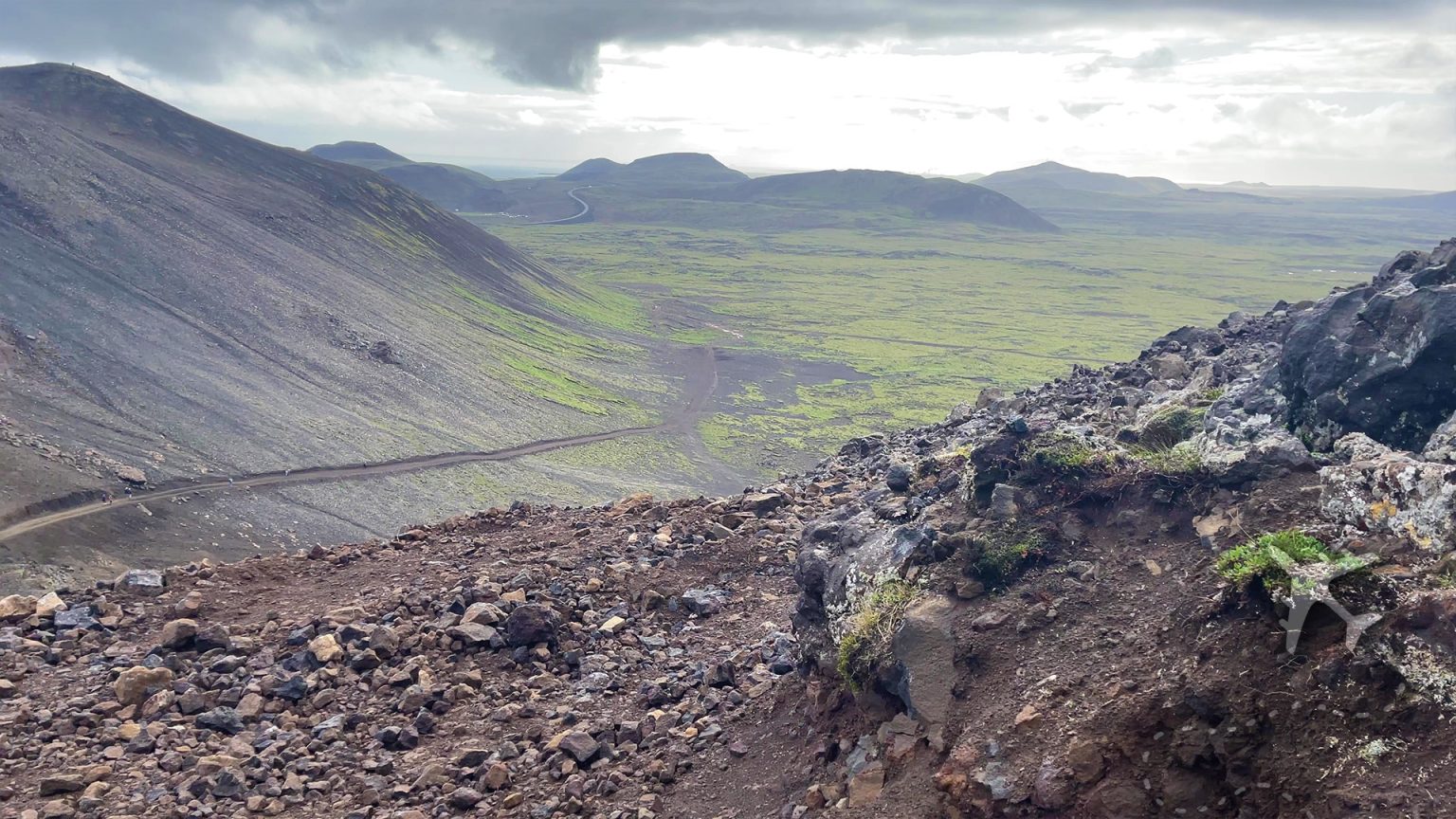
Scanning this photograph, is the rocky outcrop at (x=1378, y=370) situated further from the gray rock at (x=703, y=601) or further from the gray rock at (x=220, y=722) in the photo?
the gray rock at (x=220, y=722)

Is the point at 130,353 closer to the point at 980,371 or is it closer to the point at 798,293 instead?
the point at 980,371

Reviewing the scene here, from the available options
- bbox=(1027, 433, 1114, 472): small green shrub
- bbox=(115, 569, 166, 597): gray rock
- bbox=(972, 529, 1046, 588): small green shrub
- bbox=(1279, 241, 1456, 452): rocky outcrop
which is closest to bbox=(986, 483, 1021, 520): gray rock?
bbox=(1027, 433, 1114, 472): small green shrub

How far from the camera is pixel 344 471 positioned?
3675cm

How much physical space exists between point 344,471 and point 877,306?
91176 millimetres

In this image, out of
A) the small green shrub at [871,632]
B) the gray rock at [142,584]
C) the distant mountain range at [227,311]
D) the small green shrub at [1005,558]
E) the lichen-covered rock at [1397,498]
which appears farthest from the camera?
the distant mountain range at [227,311]

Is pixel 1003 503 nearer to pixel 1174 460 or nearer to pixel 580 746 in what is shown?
pixel 1174 460

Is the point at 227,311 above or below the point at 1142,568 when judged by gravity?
below

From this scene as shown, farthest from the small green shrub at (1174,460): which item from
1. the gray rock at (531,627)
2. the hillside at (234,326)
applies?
the hillside at (234,326)

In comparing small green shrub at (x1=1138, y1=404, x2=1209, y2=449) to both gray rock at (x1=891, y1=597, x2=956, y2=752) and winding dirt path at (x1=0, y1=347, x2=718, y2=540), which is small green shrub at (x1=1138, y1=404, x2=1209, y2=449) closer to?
gray rock at (x1=891, y1=597, x2=956, y2=752)

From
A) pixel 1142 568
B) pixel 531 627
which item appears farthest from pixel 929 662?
pixel 531 627

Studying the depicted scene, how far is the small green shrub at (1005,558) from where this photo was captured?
895 centimetres

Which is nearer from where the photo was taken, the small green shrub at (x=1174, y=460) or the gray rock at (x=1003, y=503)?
the small green shrub at (x=1174, y=460)

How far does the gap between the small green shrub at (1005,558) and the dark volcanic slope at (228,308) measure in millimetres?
29396

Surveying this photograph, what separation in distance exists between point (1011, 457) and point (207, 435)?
107 feet
